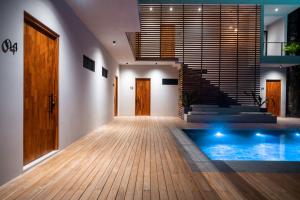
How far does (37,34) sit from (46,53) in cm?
43

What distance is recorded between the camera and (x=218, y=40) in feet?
40.7

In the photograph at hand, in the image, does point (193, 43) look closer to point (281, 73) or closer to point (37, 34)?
point (281, 73)

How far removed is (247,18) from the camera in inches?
486

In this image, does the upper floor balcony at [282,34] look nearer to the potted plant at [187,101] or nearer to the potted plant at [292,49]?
the potted plant at [292,49]

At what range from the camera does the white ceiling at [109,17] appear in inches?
211

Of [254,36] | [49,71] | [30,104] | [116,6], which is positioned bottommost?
[30,104]

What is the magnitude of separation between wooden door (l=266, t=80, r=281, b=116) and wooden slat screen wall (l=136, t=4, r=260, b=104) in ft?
8.07

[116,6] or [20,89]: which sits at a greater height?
[116,6]

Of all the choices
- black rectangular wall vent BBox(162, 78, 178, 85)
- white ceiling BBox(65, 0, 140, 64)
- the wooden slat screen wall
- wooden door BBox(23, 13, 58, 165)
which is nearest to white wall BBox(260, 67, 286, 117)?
the wooden slat screen wall

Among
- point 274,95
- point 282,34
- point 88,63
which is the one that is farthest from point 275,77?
point 88,63

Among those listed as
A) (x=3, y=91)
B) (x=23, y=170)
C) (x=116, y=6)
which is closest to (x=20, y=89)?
(x=3, y=91)

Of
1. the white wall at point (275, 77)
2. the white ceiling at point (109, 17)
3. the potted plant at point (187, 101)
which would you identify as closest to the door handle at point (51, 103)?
the white ceiling at point (109, 17)

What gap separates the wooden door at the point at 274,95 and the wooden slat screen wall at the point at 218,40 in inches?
96.9

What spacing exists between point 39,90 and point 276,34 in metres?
14.5
